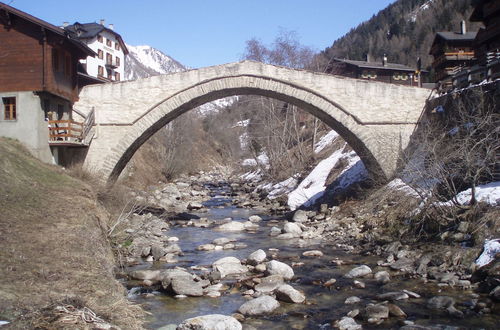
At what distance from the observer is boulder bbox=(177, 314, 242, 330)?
697 cm

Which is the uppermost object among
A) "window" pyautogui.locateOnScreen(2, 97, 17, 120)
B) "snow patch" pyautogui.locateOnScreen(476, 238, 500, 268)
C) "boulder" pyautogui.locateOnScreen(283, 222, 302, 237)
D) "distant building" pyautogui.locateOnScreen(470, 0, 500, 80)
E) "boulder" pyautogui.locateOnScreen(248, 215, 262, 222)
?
"distant building" pyautogui.locateOnScreen(470, 0, 500, 80)

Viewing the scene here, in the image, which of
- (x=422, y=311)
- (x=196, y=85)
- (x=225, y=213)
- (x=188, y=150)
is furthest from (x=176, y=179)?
(x=422, y=311)

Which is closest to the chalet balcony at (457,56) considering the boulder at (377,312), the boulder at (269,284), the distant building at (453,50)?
the distant building at (453,50)

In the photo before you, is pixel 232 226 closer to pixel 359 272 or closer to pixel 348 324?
pixel 359 272

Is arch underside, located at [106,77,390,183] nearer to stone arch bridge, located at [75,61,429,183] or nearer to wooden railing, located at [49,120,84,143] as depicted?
stone arch bridge, located at [75,61,429,183]

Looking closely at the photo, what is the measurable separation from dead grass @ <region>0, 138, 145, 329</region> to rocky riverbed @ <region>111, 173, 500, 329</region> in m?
1.08

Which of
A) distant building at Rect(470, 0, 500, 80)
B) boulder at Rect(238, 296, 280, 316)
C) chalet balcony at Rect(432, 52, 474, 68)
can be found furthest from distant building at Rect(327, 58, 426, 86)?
boulder at Rect(238, 296, 280, 316)

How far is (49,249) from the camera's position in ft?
26.5

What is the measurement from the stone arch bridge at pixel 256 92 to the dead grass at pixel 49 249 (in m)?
3.85

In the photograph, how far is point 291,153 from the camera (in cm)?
2775

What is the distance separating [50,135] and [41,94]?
1281 mm

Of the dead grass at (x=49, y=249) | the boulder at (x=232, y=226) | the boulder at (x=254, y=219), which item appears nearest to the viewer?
the dead grass at (x=49, y=249)

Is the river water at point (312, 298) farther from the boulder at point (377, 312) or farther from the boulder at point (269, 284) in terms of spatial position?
the boulder at point (269, 284)

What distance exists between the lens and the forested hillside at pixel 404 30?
53344mm
